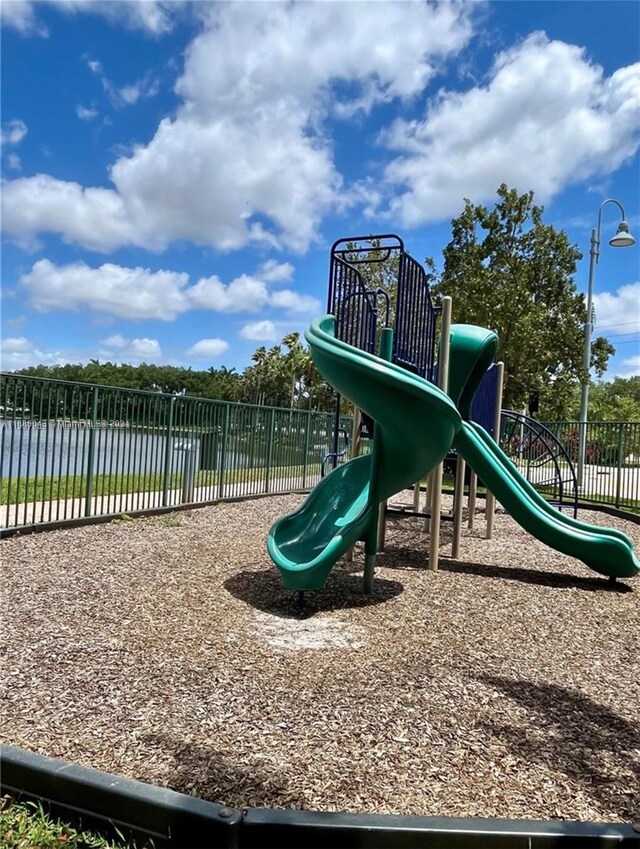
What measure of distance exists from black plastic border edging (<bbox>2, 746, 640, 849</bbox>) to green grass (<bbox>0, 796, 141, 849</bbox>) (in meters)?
0.08

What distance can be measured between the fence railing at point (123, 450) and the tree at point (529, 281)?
9968 millimetres

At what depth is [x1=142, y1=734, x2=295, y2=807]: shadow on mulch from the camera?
7.14ft

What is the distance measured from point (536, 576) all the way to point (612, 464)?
357 inches

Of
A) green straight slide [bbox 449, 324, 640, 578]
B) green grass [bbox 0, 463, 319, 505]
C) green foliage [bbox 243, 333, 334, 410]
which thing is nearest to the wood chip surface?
green straight slide [bbox 449, 324, 640, 578]

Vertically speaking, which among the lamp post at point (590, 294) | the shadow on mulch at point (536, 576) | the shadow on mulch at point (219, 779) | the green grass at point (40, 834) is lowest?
the green grass at point (40, 834)

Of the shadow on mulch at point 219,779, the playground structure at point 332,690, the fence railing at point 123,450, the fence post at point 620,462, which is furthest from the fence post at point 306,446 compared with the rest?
the shadow on mulch at point 219,779

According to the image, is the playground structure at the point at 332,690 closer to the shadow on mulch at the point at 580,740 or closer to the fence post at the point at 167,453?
the shadow on mulch at the point at 580,740

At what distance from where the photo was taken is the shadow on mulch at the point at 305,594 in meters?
4.62

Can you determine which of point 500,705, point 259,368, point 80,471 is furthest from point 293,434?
point 259,368

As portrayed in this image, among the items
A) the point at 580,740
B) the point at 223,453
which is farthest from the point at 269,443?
the point at 580,740

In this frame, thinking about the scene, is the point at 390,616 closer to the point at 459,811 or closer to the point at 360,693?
the point at 360,693

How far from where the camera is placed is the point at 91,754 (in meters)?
2.42

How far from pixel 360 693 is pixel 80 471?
5.77 metres

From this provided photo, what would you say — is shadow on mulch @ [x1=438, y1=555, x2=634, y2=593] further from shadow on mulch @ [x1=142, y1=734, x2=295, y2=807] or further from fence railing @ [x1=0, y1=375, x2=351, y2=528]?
fence railing @ [x1=0, y1=375, x2=351, y2=528]
